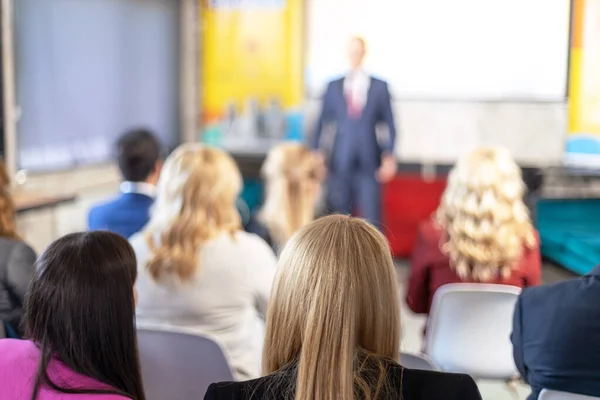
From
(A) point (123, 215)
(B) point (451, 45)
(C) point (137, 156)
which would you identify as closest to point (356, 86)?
(B) point (451, 45)

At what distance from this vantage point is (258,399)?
1.22 meters

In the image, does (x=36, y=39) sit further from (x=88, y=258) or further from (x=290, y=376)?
(x=290, y=376)

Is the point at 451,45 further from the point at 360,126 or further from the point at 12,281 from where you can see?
Answer: the point at 12,281

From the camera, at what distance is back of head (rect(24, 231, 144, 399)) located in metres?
1.42

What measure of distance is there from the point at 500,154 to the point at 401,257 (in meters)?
3.17

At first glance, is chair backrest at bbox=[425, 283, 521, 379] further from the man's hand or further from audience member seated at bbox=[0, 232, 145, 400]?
the man's hand

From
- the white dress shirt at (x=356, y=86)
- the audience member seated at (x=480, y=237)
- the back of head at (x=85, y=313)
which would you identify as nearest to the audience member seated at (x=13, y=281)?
the back of head at (x=85, y=313)

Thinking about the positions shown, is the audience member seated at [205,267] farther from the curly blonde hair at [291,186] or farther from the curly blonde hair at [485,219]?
the curly blonde hair at [291,186]

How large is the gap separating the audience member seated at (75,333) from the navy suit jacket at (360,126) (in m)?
3.88

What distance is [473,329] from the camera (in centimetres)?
257

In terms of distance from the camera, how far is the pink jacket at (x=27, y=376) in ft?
4.51

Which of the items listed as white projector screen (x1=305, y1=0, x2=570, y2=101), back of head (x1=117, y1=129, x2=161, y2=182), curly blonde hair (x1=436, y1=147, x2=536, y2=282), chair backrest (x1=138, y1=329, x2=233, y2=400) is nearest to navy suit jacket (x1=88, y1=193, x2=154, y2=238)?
back of head (x1=117, y1=129, x2=161, y2=182)

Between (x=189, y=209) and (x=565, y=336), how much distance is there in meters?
1.16

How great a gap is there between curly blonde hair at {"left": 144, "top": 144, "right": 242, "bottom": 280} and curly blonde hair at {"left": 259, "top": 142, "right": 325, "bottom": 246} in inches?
31.2
